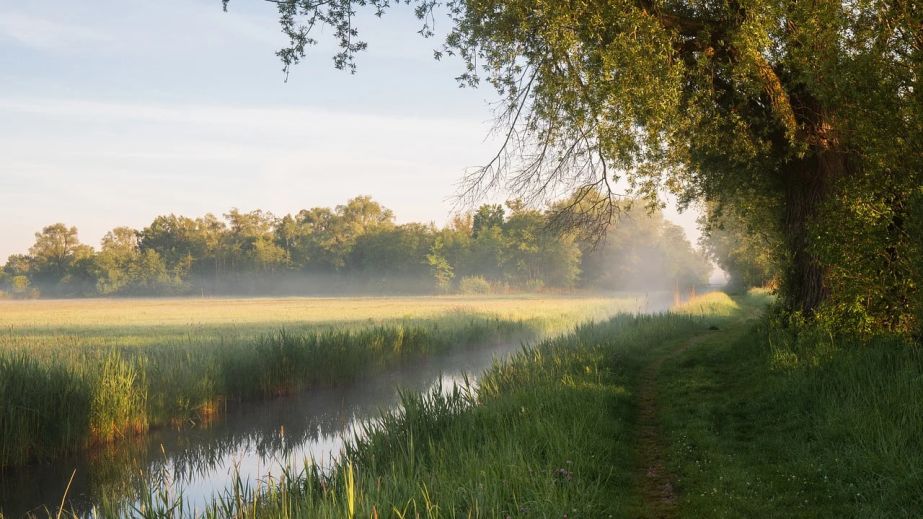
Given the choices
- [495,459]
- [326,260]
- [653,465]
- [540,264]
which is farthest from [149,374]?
[326,260]

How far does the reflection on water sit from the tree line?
72136 mm

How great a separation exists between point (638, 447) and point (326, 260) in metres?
99.0

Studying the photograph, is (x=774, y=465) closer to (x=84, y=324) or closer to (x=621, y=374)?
(x=621, y=374)

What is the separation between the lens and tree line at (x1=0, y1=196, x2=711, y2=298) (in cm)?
9481

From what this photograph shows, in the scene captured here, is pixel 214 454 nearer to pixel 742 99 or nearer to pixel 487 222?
pixel 742 99

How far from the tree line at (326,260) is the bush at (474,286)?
16 centimetres

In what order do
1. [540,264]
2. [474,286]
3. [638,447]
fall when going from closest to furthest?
[638,447] → [474,286] → [540,264]

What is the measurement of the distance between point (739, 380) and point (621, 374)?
241cm

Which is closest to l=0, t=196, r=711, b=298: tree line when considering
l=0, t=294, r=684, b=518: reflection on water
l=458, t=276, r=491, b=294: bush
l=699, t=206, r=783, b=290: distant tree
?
l=458, t=276, r=491, b=294: bush

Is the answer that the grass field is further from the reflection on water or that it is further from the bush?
the bush

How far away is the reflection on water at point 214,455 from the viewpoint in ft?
29.9

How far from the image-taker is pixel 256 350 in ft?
54.6

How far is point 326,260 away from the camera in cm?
10394

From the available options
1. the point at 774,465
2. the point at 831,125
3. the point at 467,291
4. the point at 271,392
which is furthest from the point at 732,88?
the point at 467,291
